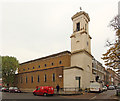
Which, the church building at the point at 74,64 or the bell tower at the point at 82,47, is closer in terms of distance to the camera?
the church building at the point at 74,64

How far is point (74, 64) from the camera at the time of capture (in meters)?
34.9

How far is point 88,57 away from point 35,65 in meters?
19.1

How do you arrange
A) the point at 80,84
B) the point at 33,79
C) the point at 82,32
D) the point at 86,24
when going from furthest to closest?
the point at 33,79 → the point at 86,24 → the point at 82,32 → the point at 80,84

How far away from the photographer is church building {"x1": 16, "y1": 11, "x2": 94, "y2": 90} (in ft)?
102

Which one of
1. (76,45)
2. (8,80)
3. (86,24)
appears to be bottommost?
(8,80)

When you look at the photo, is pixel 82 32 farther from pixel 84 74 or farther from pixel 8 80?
pixel 8 80

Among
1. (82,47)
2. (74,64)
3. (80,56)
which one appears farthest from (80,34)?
(74,64)

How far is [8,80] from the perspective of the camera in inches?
1825

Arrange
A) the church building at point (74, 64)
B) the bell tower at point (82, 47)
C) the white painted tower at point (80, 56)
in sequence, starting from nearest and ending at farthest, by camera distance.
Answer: the white painted tower at point (80, 56) < the church building at point (74, 64) < the bell tower at point (82, 47)

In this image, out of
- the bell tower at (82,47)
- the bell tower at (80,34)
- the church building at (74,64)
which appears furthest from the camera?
the bell tower at (80,34)

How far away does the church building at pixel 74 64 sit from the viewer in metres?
31.2

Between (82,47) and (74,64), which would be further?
(74,64)

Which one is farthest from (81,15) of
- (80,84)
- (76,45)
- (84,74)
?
(80,84)

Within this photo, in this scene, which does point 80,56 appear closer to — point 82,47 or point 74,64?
point 82,47
